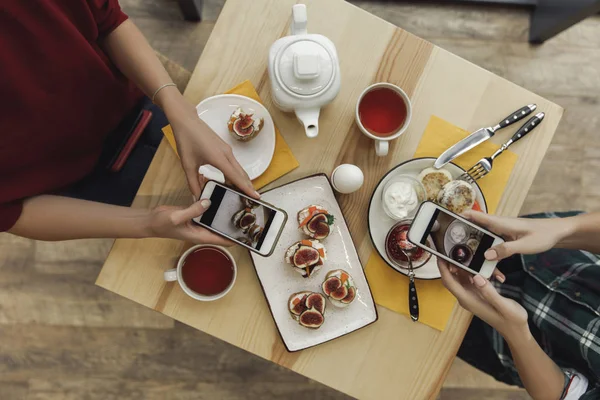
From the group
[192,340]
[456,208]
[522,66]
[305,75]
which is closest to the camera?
[305,75]

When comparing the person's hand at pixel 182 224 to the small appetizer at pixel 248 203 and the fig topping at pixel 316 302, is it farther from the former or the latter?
the fig topping at pixel 316 302

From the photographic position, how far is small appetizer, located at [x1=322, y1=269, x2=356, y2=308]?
1.01m

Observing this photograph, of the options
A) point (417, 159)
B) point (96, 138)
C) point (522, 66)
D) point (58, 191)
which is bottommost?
point (58, 191)

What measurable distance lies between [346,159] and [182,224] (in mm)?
449

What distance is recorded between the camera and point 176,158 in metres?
1.03

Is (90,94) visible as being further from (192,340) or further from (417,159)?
(192,340)

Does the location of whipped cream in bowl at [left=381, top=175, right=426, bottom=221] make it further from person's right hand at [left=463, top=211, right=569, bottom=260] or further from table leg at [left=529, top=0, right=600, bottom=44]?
table leg at [left=529, top=0, right=600, bottom=44]

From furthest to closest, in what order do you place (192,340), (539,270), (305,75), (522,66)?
(522,66), (192,340), (539,270), (305,75)

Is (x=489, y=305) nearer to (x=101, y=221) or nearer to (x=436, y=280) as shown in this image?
(x=436, y=280)

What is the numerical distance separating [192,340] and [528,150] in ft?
4.82

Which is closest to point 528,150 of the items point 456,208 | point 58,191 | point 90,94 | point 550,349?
point 456,208

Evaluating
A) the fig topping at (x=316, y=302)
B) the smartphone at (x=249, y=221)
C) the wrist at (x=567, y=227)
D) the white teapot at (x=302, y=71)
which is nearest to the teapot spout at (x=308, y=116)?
the white teapot at (x=302, y=71)

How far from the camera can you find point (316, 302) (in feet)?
3.34

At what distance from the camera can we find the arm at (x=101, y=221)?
87cm
